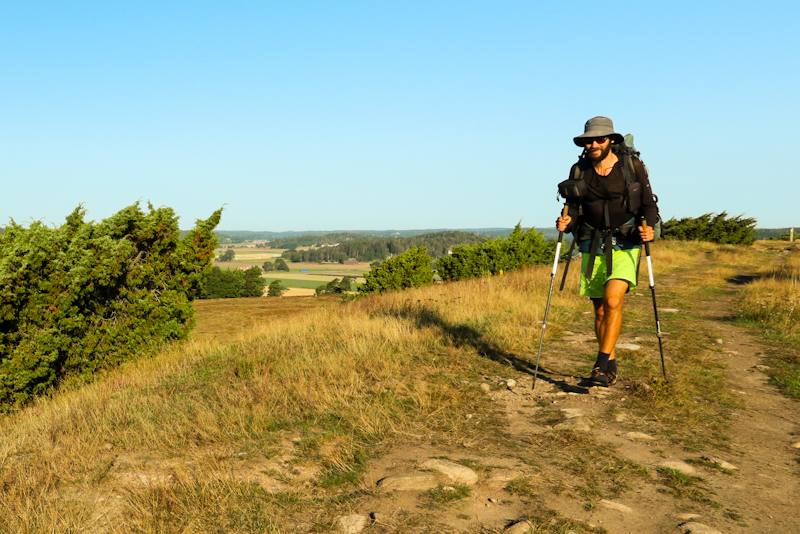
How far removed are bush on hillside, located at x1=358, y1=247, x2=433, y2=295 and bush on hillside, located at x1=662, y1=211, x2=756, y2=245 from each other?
14669 millimetres

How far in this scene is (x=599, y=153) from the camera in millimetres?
5234

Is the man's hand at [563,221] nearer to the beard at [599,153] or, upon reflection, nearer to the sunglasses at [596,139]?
the beard at [599,153]

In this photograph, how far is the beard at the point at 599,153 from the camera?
523 centimetres

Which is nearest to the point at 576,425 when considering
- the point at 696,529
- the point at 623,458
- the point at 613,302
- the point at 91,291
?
the point at 623,458

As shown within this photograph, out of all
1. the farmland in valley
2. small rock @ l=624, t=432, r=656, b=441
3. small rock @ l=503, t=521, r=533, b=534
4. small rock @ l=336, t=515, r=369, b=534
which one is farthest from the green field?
small rock @ l=503, t=521, r=533, b=534

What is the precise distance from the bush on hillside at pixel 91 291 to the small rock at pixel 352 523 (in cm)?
617

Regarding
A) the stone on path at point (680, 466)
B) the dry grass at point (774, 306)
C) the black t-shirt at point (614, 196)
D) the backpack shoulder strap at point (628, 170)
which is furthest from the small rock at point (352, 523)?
the dry grass at point (774, 306)

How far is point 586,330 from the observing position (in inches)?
336

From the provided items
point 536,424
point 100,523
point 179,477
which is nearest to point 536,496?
point 536,424

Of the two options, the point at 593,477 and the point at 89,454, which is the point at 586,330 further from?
the point at 89,454

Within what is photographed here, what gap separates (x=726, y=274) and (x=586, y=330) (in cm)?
1078

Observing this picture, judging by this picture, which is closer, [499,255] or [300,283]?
[499,255]

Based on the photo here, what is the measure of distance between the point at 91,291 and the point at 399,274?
22458 mm

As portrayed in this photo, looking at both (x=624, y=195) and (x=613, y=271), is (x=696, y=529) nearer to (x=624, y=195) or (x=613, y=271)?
(x=613, y=271)
